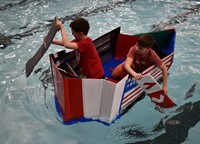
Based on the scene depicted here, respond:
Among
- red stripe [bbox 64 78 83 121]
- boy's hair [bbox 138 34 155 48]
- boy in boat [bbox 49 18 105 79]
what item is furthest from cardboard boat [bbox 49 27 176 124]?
boy's hair [bbox 138 34 155 48]

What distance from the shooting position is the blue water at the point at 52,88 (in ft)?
9.29

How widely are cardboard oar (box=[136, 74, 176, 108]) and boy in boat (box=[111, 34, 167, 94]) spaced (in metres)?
0.06

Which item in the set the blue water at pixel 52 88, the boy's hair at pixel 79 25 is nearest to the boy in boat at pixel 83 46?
the boy's hair at pixel 79 25

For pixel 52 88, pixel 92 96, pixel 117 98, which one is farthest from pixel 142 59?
pixel 52 88

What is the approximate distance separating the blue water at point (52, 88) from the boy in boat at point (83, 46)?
55 centimetres

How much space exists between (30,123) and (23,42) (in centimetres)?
201

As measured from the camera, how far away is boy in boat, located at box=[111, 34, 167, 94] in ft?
8.88

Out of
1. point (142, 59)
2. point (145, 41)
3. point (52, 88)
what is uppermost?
point (145, 41)

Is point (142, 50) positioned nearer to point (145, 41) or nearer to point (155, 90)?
point (145, 41)

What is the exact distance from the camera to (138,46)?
110 inches

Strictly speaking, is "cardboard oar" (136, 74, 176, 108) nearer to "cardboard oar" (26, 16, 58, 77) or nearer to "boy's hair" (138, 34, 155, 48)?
"boy's hair" (138, 34, 155, 48)

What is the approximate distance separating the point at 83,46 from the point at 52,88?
1.04 m

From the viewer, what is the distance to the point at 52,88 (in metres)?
3.48

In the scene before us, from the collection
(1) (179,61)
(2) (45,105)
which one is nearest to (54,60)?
(2) (45,105)
